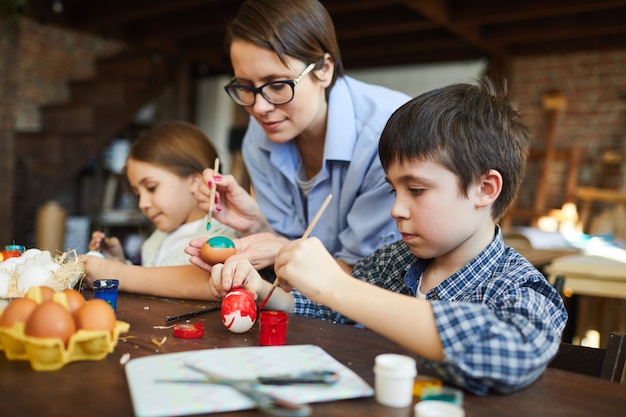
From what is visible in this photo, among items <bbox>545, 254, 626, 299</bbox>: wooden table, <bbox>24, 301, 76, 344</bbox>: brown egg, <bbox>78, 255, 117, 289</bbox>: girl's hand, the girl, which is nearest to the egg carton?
<bbox>24, 301, 76, 344</bbox>: brown egg

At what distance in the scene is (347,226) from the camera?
177 centimetres

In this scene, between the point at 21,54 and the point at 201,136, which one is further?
the point at 21,54

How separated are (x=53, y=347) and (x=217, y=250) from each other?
0.56m

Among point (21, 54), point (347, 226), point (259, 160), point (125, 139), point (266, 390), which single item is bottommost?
point (266, 390)

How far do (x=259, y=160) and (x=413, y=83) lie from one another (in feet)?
23.0

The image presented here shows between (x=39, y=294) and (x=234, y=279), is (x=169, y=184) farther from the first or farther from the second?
(x=39, y=294)

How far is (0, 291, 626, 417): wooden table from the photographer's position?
2.24 ft

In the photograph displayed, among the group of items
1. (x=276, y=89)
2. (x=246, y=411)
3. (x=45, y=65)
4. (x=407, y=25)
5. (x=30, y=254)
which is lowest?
(x=246, y=411)

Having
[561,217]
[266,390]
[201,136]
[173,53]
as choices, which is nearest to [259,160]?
[201,136]

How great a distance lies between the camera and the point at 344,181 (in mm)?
1703

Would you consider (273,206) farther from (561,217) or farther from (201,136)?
(561,217)

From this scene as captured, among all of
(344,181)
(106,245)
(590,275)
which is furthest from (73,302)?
(590,275)

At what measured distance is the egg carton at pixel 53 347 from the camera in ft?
2.54

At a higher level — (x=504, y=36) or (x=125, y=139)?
(x=504, y=36)
